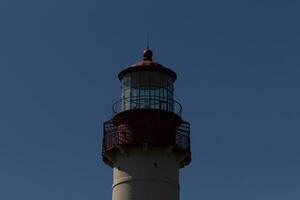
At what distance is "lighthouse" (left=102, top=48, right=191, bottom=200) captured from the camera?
29.1 metres

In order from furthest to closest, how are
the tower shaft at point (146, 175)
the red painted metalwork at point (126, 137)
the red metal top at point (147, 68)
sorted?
the red metal top at point (147, 68)
the red painted metalwork at point (126, 137)
the tower shaft at point (146, 175)

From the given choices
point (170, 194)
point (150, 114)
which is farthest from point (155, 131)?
point (170, 194)

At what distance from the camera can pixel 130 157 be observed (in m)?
29.6

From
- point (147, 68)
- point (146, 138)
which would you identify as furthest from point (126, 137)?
point (147, 68)

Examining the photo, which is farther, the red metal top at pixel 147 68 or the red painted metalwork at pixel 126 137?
the red metal top at pixel 147 68

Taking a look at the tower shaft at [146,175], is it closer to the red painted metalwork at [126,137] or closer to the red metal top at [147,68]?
the red painted metalwork at [126,137]

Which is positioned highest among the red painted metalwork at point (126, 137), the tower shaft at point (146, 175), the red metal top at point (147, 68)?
the red metal top at point (147, 68)

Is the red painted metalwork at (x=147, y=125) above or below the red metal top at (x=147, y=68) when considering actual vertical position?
below

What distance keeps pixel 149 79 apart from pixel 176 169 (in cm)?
403

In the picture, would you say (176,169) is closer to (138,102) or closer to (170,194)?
(170,194)

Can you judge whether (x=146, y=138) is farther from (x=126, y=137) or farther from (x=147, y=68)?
(x=147, y=68)

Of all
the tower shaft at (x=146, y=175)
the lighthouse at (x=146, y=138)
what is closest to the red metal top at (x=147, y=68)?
the lighthouse at (x=146, y=138)

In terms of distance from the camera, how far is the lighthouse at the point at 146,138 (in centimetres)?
2912

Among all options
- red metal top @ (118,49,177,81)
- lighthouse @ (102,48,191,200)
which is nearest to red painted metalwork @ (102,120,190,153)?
lighthouse @ (102,48,191,200)
